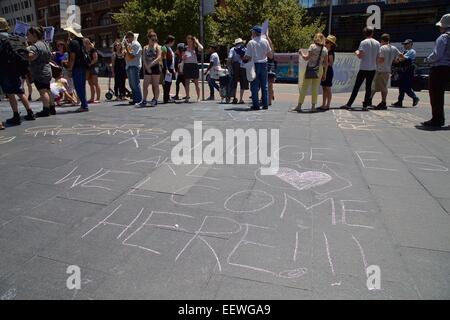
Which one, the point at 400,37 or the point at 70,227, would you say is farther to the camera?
the point at 400,37

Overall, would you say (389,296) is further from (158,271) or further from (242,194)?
(242,194)

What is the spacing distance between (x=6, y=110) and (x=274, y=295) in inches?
335

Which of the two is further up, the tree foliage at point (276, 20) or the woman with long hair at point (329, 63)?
the tree foliage at point (276, 20)

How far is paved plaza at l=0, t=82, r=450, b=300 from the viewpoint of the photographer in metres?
2.12

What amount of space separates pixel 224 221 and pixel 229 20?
32.4 m

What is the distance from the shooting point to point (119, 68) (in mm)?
9930

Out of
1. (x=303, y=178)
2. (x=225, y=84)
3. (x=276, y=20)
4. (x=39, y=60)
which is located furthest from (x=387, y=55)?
(x=276, y=20)

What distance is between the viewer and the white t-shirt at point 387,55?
8328 millimetres

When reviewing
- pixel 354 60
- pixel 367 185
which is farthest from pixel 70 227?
pixel 354 60

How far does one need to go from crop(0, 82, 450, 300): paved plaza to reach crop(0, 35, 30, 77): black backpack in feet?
5.48

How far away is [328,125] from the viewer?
6570mm

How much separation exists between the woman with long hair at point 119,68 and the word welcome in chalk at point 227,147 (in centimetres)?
480

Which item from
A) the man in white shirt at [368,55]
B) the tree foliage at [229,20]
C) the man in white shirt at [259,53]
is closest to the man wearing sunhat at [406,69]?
the man in white shirt at [368,55]

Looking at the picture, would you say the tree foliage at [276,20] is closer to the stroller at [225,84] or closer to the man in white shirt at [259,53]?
the stroller at [225,84]
